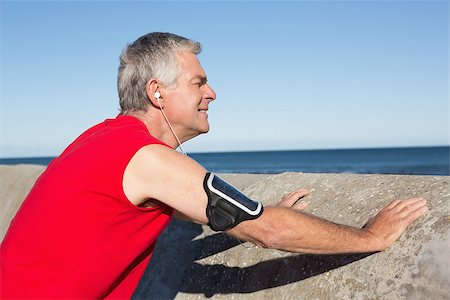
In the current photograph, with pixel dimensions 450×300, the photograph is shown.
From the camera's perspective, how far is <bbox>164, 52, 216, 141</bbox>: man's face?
2.52 metres

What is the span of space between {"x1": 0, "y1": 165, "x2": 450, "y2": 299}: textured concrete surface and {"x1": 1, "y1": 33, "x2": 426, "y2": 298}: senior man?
0.59ft

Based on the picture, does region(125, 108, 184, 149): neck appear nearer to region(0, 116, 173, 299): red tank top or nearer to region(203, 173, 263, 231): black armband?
region(0, 116, 173, 299): red tank top

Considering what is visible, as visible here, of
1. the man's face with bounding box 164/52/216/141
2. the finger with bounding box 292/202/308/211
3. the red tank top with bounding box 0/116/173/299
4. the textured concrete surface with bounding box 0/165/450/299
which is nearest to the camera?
the red tank top with bounding box 0/116/173/299

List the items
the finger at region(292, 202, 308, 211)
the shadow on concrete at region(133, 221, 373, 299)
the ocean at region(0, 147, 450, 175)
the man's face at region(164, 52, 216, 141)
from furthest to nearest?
the ocean at region(0, 147, 450, 175) → the finger at region(292, 202, 308, 211) → the shadow on concrete at region(133, 221, 373, 299) → the man's face at region(164, 52, 216, 141)

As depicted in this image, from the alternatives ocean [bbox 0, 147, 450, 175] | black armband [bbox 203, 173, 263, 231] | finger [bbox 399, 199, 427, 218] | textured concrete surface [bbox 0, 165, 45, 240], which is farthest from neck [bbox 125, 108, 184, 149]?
ocean [bbox 0, 147, 450, 175]

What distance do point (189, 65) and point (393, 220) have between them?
1125 mm

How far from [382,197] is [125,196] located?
1.38 metres

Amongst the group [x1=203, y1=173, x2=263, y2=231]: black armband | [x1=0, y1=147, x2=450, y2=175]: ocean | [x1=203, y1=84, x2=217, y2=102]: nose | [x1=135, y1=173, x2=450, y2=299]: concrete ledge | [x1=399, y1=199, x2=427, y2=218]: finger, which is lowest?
[x1=0, y1=147, x2=450, y2=175]: ocean

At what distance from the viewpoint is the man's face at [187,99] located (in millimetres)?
2520

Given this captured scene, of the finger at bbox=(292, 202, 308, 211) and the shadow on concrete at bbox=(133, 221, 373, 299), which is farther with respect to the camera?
the finger at bbox=(292, 202, 308, 211)

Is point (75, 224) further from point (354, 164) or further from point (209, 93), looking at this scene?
point (354, 164)

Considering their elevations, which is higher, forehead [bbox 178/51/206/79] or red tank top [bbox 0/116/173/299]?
forehead [bbox 178/51/206/79]

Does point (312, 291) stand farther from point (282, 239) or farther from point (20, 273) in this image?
point (20, 273)

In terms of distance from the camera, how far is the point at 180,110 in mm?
2535
